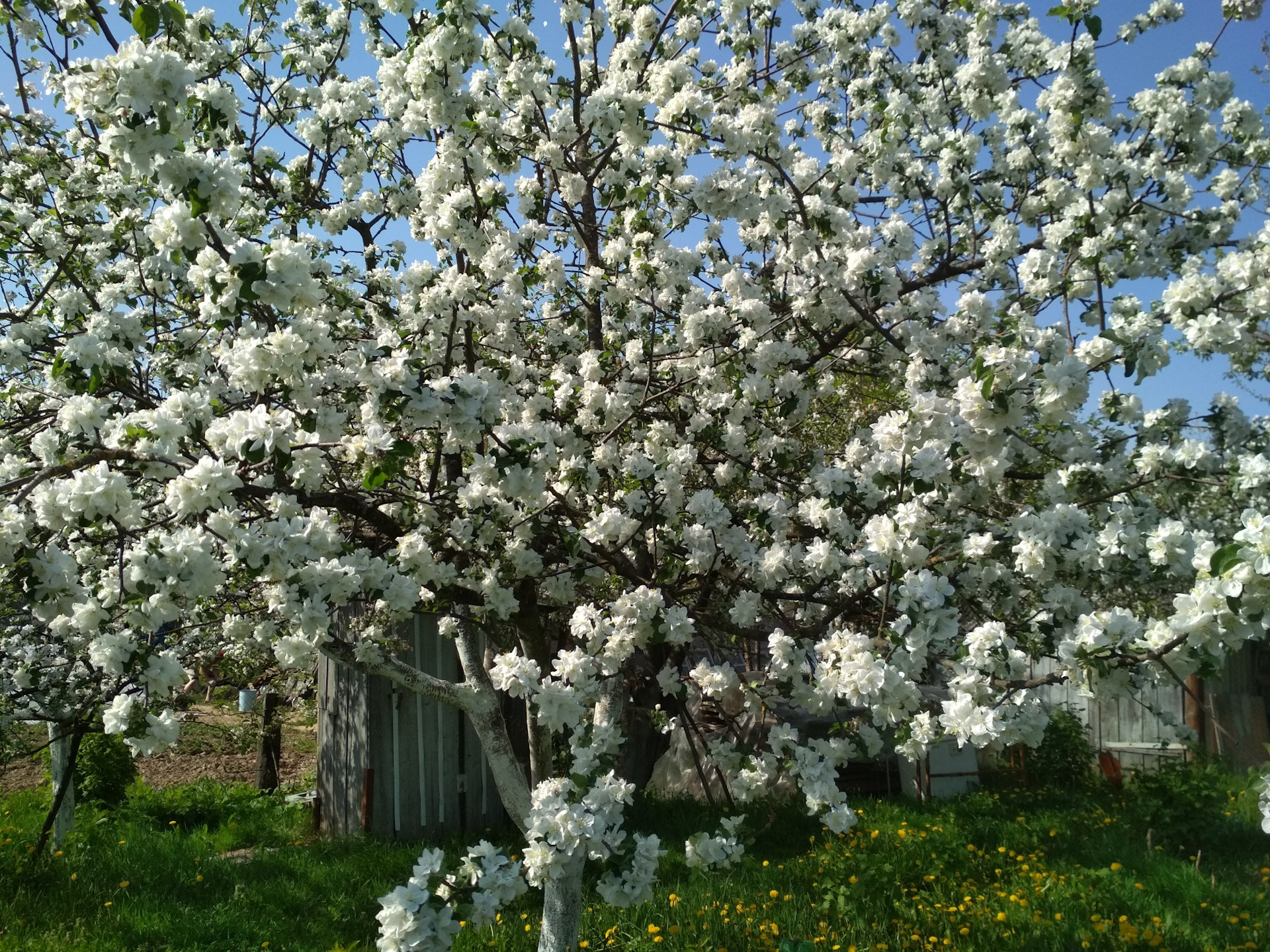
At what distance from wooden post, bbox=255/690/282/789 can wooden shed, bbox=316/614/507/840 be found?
182 cm

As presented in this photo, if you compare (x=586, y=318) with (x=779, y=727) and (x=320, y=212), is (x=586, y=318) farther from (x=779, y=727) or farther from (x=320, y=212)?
(x=779, y=727)

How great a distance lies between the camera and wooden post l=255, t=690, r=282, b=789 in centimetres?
962

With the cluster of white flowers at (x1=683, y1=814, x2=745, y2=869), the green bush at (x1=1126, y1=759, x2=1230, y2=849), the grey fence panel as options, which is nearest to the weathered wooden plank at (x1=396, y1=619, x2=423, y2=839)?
the grey fence panel

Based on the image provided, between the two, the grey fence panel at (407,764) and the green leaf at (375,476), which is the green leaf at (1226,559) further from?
the grey fence panel at (407,764)

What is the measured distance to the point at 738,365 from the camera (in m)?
4.69

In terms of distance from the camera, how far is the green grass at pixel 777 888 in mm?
4777

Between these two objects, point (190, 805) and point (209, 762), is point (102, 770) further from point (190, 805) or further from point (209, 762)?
point (209, 762)

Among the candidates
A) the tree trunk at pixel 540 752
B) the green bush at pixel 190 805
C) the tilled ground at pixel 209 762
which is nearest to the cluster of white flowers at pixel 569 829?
the tree trunk at pixel 540 752

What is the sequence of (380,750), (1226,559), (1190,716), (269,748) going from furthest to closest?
(1190,716)
(269,748)
(380,750)
(1226,559)

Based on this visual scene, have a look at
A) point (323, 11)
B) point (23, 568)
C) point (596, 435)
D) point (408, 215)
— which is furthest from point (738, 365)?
point (323, 11)

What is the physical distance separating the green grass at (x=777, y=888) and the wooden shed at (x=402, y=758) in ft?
1.48

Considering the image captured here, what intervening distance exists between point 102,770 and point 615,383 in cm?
679

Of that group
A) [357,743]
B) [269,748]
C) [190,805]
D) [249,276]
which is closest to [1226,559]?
[249,276]

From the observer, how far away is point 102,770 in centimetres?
821
